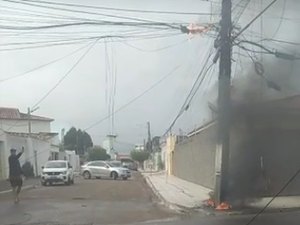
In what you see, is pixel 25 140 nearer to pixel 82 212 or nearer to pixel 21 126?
pixel 21 126

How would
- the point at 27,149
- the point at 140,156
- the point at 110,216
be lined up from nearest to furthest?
the point at 110,216
the point at 27,149
the point at 140,156

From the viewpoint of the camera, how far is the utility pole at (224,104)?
56.7ft

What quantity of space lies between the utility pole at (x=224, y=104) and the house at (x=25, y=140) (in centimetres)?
2490

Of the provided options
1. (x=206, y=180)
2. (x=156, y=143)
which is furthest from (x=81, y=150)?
(x=206, y=180)

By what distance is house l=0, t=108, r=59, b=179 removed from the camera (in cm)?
4094

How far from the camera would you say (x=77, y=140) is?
395ft

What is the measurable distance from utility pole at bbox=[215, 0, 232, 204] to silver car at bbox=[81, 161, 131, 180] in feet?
97.1

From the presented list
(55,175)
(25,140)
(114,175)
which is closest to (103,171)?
(114,175)

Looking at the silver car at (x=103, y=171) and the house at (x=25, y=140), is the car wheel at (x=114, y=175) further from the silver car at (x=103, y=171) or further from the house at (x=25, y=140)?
the house at (x=25, y=140)

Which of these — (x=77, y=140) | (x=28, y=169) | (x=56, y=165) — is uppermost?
(x=56, y=165)

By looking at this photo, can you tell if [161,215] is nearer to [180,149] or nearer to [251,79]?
[251,79]

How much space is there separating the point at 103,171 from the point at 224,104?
101 feet

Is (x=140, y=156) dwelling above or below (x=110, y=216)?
below

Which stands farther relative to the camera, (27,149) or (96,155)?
(96,155)
